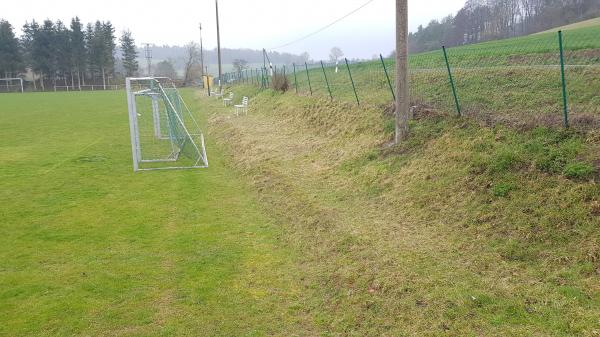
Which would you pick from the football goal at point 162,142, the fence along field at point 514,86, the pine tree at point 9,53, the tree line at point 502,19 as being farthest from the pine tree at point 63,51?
the fence along field at point 514,86

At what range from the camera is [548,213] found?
17.5 ft

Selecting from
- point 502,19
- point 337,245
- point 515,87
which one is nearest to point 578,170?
point 337,245

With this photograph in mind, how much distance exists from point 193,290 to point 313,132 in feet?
30.9

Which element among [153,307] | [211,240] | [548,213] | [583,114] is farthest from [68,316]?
[583,114]

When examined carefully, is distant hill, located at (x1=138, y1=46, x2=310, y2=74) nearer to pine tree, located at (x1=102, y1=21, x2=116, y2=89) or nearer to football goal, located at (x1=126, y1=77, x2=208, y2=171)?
pine tree, located at (x1=102, y1=21, x2=116, y2=89)

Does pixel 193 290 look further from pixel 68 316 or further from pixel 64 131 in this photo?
pixel 64 131

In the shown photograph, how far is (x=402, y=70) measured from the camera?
9312 millimetres

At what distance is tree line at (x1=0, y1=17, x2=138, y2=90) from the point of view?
77.6m

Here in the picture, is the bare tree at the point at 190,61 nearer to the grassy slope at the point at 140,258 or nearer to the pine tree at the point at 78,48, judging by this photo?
the pine tree at the point at 78,48

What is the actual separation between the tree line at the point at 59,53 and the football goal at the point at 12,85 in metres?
2.23

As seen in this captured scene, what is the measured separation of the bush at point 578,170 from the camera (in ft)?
18.3

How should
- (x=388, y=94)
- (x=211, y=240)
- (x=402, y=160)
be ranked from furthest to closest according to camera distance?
(x=388, y=94) → (x=402, y=160) → (x=211, y=240)

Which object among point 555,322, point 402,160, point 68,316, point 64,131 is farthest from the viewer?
point 64,131

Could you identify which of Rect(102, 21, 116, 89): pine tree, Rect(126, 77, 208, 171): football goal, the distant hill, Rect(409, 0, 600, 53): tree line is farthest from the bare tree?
Rect(126, 77, 208, 171): football goal
